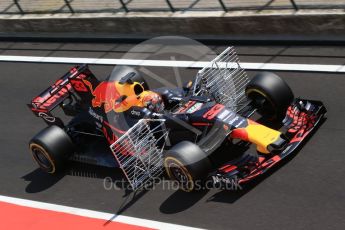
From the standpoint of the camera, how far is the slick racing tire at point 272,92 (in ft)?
32.2

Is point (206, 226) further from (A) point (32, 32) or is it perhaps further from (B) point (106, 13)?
(A) point (32, 32)

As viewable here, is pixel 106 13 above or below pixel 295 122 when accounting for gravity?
above

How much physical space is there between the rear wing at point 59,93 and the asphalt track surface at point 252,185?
107 cm

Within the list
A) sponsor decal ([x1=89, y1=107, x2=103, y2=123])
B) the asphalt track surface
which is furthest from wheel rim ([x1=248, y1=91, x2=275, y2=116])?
sponsor decal ([x1=89, y1=107, x2=103, y2=123])

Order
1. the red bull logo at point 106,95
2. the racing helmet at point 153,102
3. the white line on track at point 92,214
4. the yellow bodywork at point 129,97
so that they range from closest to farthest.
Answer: the white line on track at point 92,214
the racing helmet at point 153,102
the yellow bodywork at point 129,97
the red bull logo at point 106,95

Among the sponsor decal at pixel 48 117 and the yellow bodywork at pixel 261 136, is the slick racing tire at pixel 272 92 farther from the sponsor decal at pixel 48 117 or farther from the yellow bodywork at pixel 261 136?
the sponsor decal at pixel 48 117

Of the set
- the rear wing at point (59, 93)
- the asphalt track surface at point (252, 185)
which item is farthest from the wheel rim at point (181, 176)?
the rear wing at point (59, 93)

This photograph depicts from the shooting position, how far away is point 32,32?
17.6m

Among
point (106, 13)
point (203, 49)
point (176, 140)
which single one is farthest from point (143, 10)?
point (176, 140)

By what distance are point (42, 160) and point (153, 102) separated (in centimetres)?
247

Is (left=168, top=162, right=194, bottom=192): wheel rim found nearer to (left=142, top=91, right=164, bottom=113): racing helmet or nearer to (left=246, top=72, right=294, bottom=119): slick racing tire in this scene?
(left=142, top=91, right=164, bottom=113): racing helmet

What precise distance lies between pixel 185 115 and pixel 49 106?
9.40 feet

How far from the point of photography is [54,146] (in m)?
10.2

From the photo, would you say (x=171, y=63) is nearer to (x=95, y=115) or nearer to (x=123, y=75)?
(x=123, y=75)
